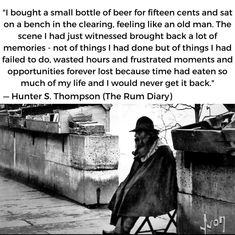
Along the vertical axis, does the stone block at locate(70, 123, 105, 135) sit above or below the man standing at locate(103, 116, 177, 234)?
above

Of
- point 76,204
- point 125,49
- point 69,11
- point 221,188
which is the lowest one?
point 76,204

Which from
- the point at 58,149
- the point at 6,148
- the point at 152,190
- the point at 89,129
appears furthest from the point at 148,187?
the point at 6,148

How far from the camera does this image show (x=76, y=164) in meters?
9.48

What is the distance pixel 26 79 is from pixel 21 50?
0.32 metres

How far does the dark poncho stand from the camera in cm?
657

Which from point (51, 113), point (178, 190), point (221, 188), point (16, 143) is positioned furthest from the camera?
point (16, 143)

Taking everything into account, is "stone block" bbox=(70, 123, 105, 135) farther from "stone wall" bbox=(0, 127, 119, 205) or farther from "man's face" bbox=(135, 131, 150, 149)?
"man's face" bbox=(135, 131, 150, 149)

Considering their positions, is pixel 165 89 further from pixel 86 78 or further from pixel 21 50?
pixel 21 50

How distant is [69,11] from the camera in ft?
21.2

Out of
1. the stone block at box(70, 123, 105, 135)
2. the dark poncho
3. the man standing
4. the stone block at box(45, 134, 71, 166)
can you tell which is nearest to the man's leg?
the man standing

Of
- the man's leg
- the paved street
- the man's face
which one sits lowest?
the paved street

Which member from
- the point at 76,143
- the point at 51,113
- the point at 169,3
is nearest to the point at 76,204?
the point at 76,143

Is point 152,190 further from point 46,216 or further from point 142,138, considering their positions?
point 46,216

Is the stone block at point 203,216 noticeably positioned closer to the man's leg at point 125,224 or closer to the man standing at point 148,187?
the man standing at point 148,187
